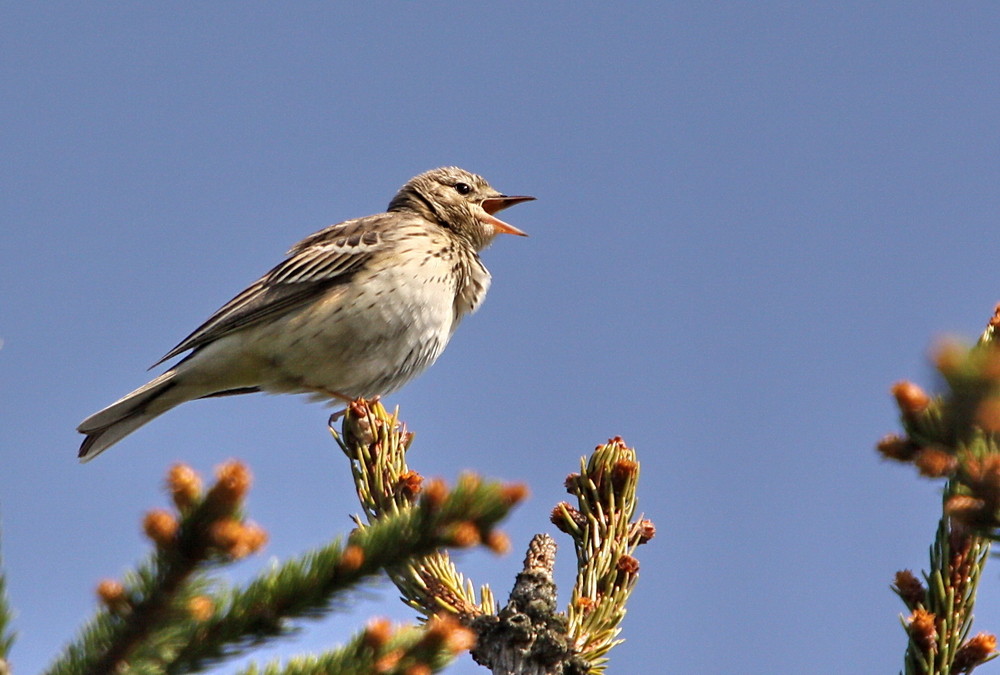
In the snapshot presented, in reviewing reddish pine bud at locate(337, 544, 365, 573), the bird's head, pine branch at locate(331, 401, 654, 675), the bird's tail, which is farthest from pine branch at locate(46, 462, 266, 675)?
the bird's head

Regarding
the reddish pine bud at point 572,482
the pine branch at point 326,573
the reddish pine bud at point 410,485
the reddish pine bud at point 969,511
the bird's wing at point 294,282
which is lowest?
the reddish pine bud at point 969,511

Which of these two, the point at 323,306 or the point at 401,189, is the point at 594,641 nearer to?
the point at 323,306

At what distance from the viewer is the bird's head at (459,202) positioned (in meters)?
10.3

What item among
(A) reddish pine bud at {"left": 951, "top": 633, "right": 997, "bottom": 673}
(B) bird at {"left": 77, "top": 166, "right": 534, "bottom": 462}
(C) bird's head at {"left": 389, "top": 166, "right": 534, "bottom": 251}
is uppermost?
(C) bird's head at {"left": 389, "top": 166, "right": 534, "bottom": 251}

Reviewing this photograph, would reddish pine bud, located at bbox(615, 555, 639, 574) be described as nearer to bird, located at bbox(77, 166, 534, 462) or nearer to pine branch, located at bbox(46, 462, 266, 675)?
pine branch, located at bbox(46, 462, 266, 675)

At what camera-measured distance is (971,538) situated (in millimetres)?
3297

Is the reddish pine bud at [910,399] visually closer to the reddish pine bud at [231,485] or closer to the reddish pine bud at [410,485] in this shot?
the reddish pine bud at [231,485]

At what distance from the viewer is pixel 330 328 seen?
834 centimetres

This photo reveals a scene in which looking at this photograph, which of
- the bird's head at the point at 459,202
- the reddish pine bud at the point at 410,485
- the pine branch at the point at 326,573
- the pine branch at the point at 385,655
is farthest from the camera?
the bird's head at the point at 459,202

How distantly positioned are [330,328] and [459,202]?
276 centimetres

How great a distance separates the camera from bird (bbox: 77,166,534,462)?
8.34 m

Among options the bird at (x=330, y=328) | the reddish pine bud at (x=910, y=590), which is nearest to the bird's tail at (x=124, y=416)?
the bird at (x=330, y=328)

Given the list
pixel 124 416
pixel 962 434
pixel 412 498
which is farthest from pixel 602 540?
pixel 124 416

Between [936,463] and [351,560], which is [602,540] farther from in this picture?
[936,463]
